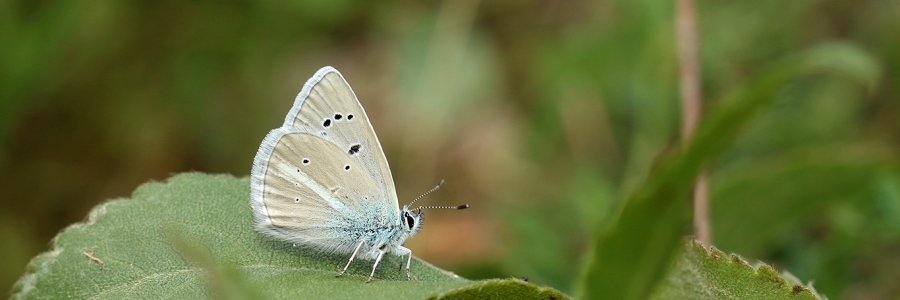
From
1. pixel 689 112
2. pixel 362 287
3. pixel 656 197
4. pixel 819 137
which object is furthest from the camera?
pixel 819 137

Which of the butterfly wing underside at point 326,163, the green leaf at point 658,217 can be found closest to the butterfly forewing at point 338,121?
the butterfly wing underside at point 326,163

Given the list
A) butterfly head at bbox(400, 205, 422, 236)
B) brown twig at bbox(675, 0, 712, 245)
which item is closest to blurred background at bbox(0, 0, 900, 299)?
brown twig at bbox(675, 0, 712, 245)

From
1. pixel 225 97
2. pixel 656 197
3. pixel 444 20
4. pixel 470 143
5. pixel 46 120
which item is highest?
pixel 444 20

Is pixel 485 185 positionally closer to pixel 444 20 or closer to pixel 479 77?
pixel 479 77

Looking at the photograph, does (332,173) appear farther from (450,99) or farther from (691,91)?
(450,99)

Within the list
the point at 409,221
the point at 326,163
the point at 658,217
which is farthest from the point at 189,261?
the point at 658,217

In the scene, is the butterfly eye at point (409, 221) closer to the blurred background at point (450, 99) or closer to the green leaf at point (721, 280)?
the blurred background at point (450, 99)

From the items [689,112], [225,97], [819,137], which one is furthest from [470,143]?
[689,112]
